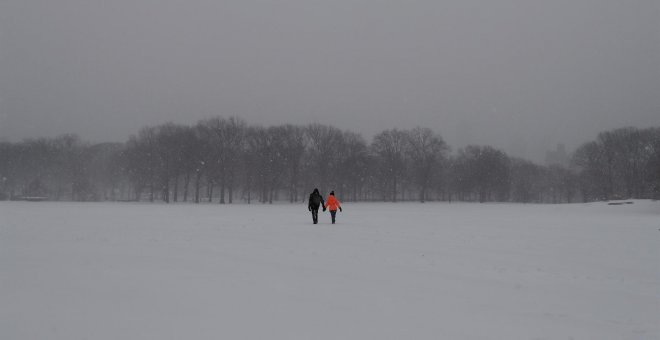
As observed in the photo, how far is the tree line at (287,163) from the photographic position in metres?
76.5

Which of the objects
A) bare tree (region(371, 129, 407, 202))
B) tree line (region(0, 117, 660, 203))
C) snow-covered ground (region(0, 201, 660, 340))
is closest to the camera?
snow-covered ground (region(0, 201, 660, 340))

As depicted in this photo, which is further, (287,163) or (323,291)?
(287,163)

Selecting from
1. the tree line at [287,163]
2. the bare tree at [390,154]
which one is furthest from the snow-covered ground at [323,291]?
the bare tree at [390,154]

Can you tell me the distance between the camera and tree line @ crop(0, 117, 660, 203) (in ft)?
251

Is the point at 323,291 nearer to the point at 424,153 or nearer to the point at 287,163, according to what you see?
the point at 287,163

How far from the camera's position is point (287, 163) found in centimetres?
8019

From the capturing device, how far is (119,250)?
13.4 metres

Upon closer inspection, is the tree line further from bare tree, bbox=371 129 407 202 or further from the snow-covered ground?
the snow-covered ground

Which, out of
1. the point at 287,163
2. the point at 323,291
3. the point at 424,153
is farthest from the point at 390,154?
the point at 323,291

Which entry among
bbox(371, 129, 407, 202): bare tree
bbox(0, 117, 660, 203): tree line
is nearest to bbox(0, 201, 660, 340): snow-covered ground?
bbox(0, 117, 660, 203): tree line

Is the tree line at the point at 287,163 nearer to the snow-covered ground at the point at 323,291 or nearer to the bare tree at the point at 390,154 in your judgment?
the bare tree at the point at 390,154

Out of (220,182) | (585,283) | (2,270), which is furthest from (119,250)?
(220,182)

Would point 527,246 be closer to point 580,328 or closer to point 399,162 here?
point 580,328

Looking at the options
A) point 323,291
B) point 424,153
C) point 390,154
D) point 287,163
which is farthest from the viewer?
point 424,153
